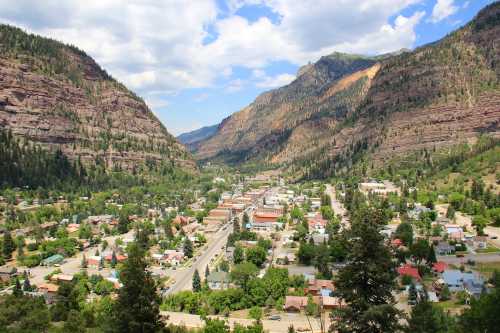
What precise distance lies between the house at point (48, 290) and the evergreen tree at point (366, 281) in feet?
154

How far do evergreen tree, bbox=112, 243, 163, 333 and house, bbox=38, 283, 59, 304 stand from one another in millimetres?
39137

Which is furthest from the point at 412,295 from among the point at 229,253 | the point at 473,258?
the point at 229,253

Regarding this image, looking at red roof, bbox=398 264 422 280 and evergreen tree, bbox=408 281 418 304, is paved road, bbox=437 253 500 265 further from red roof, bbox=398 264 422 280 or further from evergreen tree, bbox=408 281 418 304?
evergreen tree, bbox=408 281 418 304

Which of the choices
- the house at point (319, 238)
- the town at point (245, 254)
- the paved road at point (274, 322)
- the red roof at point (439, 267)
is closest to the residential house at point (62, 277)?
the town at point (245, 254)

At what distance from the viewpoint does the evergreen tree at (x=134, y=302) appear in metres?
15.7

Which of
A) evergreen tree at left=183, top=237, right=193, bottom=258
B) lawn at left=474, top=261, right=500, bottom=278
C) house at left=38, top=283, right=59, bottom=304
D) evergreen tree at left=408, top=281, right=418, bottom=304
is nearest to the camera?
evergreen tree at left=408, top=281, right=418, bottom=304

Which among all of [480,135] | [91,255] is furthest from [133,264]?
[480,135]

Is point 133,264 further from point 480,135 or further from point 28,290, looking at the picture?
point 480,135

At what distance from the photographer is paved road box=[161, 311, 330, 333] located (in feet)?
132

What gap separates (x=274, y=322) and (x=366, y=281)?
32.6 metres

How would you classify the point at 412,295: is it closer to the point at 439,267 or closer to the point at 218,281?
the point at 439,267

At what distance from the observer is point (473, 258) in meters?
59.7

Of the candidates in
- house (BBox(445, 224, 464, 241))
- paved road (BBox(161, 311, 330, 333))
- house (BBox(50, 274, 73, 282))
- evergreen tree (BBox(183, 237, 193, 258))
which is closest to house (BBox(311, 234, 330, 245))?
house (BBox(445, 224, 464, 241))

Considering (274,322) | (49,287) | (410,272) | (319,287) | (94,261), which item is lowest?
(274,322)
